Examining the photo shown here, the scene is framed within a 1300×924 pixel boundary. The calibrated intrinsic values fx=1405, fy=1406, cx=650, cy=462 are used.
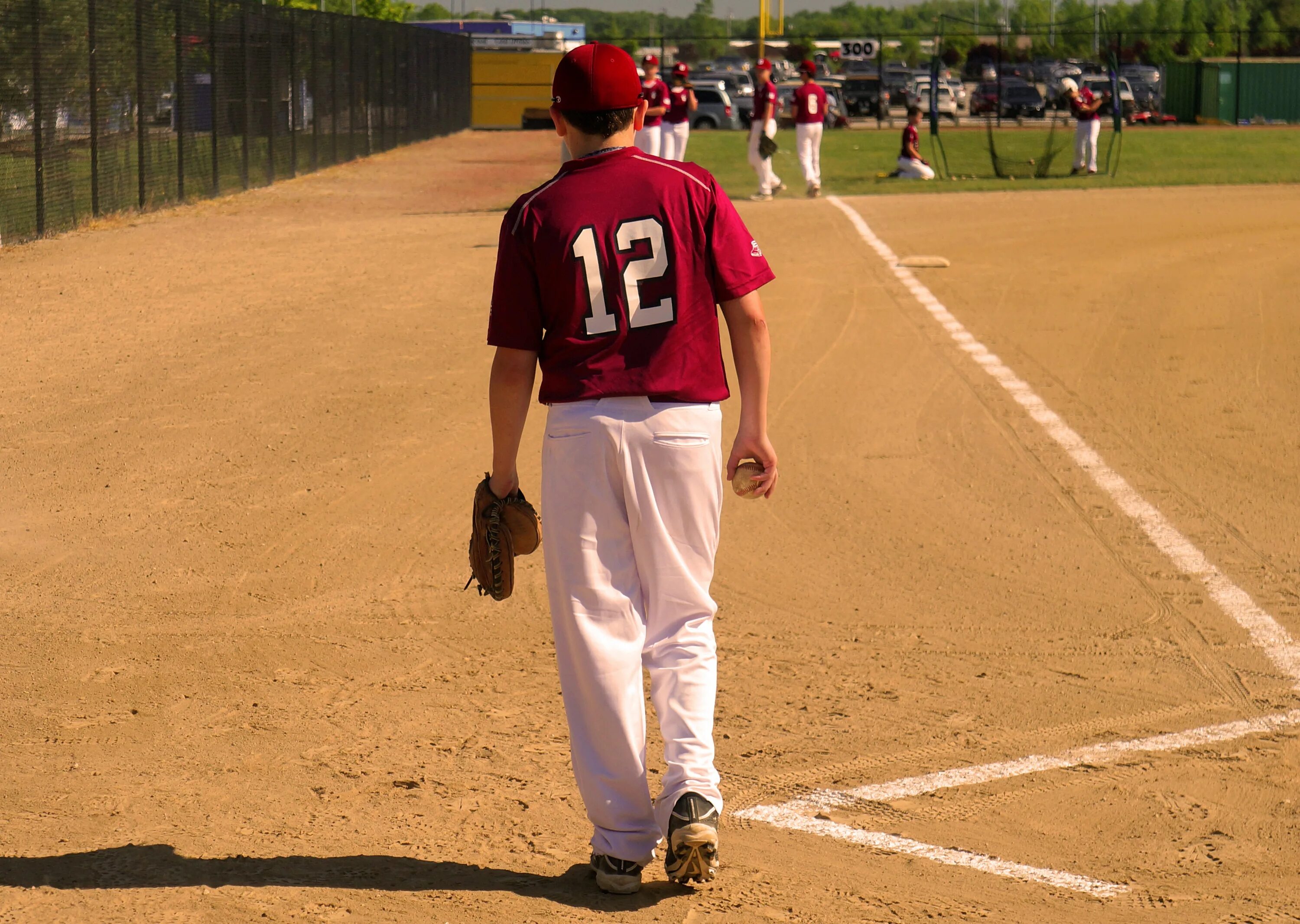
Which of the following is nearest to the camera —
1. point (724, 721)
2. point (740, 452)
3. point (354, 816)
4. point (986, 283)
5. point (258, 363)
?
point (740, 452)

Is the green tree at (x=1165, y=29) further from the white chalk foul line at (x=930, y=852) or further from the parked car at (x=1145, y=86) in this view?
the white chalk foul line at (x=930, y=852)

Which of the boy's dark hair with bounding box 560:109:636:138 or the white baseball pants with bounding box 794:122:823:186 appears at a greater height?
the white baseball pants with bounding box 794:122:823:186

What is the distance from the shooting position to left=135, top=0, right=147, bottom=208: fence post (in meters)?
19.5

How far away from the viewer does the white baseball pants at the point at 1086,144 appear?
87.8 ft

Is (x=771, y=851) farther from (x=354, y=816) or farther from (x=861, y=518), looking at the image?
(x=861, y=518)

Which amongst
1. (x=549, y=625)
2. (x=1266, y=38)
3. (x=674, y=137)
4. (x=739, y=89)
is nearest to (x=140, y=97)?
(x=674, y=137)

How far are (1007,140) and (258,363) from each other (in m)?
23.8

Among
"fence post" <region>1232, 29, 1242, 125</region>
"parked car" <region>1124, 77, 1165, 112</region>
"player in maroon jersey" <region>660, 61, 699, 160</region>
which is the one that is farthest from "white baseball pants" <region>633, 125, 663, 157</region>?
"parked car" <region>1124, 77, 1165, 112</region>

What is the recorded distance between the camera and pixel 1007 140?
99.8 feet

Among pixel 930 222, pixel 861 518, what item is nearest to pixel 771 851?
pixel 861 518

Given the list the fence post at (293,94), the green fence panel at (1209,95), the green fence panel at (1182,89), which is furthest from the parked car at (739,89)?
→ the fence post at (293,94)

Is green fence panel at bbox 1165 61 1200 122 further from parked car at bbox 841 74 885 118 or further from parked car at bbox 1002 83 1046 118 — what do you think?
parked car at bbox 841 74 885 118

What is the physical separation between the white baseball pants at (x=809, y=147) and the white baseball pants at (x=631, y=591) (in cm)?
1989

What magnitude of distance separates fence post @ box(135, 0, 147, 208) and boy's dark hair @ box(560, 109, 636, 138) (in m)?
17.8
